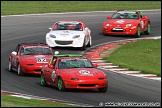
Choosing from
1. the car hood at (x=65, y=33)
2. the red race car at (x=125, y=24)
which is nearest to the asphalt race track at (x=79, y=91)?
the red race car at (x=125, y=24)

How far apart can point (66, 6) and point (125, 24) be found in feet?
59.1

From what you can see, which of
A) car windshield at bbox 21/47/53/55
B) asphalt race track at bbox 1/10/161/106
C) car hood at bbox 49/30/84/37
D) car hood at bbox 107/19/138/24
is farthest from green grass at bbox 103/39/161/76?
car windshield at bbox 21/47/53/55

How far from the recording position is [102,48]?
35.1m

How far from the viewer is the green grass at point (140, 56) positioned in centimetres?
2804

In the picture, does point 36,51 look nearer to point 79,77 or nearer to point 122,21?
point 79,77

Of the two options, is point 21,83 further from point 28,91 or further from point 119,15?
point 119,15

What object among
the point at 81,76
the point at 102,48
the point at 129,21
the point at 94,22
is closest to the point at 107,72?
the point at 81,76

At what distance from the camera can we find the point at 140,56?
32.2m

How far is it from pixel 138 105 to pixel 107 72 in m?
8.78

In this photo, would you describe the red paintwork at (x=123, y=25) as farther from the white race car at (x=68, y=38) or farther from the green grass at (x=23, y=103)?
the green grass at (x=23, y=103)

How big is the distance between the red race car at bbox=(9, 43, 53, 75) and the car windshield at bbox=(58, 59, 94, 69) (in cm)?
331

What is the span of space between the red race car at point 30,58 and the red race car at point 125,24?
11944mm

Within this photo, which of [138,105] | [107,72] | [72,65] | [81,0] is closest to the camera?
[138,105]

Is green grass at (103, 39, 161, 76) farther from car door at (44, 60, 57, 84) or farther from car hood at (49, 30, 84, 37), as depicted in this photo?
car door at (44, 60, 57, 84)
